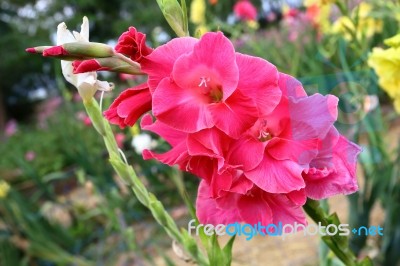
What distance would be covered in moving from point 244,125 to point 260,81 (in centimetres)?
3

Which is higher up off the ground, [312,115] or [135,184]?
[312,115]

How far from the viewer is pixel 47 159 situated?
4.51m

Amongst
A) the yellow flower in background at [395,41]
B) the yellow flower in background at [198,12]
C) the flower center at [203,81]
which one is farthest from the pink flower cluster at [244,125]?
the yellow flower in background at [198,12]

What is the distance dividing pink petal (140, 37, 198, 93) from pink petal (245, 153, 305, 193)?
0.29ft

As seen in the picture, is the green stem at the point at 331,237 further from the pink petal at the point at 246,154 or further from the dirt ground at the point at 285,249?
the dirt ground at the point at 285,249

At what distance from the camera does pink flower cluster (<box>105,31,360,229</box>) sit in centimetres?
32

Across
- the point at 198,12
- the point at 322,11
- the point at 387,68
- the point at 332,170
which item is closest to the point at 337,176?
the point at 332,170

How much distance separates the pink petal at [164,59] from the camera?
32 cm

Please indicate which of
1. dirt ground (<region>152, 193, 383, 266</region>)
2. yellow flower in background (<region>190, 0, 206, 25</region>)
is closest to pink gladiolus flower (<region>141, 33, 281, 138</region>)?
dirt ground (<region>152, 193, 383, 266</region>)

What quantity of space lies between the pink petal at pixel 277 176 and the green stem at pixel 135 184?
14cm

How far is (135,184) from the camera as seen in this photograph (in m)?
0.45

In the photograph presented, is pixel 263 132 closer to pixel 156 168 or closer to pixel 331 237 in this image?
pixel 331 237

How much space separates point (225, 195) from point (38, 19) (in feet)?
40.2

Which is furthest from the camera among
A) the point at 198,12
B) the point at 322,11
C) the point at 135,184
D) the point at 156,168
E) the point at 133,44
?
the point at 198,12
